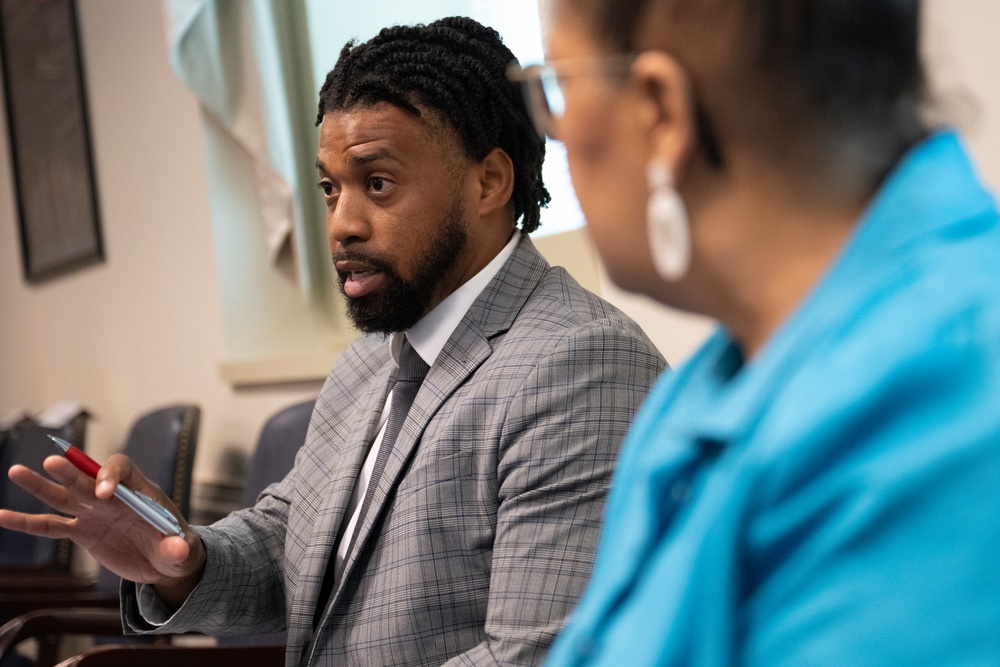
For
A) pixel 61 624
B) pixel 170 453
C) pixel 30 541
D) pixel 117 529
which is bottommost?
pixel 30 541

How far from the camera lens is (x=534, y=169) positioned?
5.21 feet

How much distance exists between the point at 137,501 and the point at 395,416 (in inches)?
14.5

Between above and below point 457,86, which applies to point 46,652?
below

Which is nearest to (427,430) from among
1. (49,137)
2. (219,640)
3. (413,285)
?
(413,285)

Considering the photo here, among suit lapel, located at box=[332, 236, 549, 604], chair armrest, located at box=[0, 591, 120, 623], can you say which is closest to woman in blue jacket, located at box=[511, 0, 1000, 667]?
suit lapel, located at box=[332, 236, 549, 604]

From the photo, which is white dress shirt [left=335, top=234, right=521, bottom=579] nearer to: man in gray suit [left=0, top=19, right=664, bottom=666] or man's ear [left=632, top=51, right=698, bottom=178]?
man in gray suit [left=0, top=19, right=664, bottom=666]

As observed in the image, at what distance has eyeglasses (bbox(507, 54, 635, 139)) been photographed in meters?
0.58

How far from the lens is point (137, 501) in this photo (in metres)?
1.31

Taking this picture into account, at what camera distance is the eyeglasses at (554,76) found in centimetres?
58

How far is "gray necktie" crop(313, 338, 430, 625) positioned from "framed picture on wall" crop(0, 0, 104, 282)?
283 cm

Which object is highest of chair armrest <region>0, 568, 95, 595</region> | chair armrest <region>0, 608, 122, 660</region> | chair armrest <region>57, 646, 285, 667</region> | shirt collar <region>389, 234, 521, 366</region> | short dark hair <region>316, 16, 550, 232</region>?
short dark hair <region>316, 16, 550, 232</region>

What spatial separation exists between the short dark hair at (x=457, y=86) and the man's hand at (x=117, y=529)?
0.64 m

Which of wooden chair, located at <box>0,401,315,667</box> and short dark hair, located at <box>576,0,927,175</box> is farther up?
short dark hair, located at <box>576,0,927,175</box>

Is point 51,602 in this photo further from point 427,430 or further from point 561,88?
point 561,88
